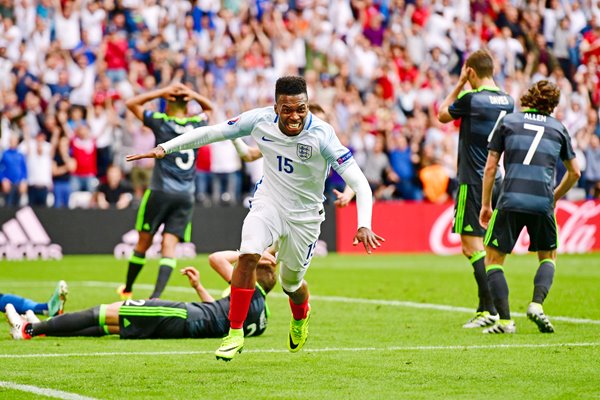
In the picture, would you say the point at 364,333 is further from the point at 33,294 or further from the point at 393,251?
the point at 393,251

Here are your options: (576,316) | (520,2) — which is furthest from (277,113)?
(520,2)

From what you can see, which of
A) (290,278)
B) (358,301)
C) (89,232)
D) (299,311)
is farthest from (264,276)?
(89,232)

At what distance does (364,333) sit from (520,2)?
22880mm

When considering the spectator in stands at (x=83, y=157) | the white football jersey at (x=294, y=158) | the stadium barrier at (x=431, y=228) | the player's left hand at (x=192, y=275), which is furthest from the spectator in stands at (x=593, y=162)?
the white football jersey at (x=294, y=158)

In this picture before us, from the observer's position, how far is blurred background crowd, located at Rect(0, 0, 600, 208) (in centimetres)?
2291

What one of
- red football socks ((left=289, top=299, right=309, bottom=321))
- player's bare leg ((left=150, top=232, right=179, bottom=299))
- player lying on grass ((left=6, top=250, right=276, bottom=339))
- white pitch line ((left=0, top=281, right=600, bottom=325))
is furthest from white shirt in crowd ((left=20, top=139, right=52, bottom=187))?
red football socks ((left=289, top=299, right=309, bottom=321))

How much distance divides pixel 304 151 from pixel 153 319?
2236mm

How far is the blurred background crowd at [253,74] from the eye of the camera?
902 inches

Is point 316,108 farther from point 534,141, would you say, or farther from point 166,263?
point 166,263

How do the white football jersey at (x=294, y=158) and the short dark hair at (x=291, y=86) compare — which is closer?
the short dark hair at (x=291, y=86)

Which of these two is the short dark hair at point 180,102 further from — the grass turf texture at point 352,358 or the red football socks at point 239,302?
the red football socks at point 239,302

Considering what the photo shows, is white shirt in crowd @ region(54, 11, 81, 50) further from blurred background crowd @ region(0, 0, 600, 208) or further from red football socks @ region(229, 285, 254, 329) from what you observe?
red football socks @ region(229, 285, 254, 329)

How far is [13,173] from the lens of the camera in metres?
22.3

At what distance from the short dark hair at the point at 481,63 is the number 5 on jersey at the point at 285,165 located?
3.55 metres
